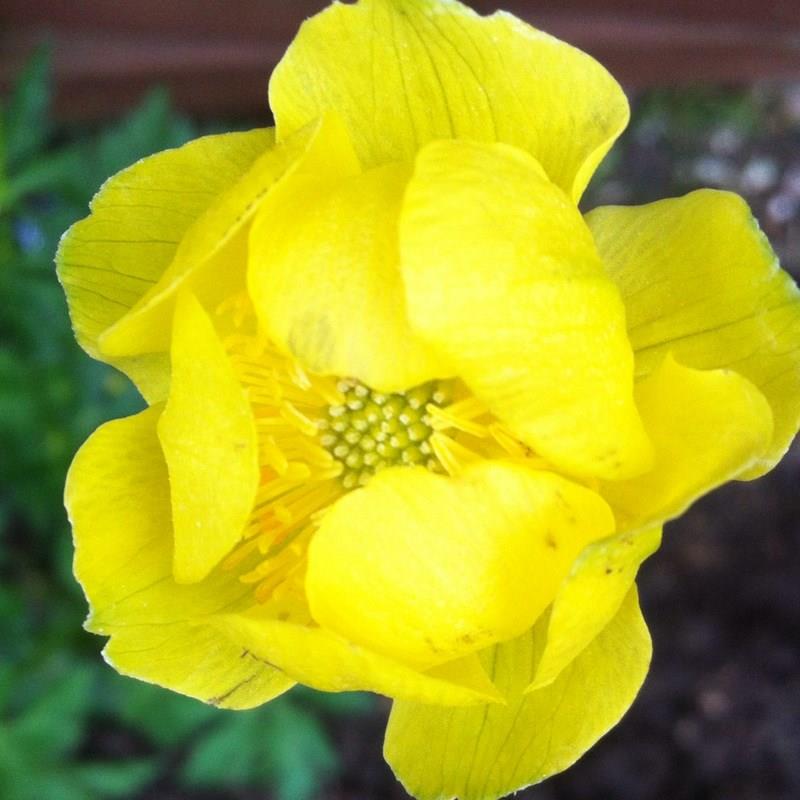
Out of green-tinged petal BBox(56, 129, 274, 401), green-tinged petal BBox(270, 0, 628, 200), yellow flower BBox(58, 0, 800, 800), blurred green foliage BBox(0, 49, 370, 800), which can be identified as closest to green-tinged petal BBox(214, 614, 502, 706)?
yellow flower BBox(58, 0, 800, 800)

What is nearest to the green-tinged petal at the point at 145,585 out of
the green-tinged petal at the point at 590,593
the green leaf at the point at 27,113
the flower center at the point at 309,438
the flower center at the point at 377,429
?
the flower center at the point at 309,438

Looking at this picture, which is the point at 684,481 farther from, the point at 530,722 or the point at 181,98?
the point at 181,98

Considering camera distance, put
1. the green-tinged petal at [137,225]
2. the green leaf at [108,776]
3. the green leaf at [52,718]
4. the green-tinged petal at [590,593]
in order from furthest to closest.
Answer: the green leaf at [108,776] < the green leaf at [52,718] < the green-tinged petal at [137,225] < the green-tinged petal at [590,593]

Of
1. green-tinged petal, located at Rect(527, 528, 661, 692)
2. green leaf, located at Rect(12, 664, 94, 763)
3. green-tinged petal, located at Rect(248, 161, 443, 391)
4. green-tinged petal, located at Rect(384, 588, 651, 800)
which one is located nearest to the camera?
green-tinged petal, located at Rect(527, 528, 661, 692)

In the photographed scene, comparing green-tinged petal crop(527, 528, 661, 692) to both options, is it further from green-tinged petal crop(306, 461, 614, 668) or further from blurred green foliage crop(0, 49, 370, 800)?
blurred green foliage crop(0, 49, 370, 800)

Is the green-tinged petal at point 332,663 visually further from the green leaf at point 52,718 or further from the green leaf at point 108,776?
the green leaf at point 108,776

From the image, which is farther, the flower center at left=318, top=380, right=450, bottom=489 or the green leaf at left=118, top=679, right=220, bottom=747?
the green leaf at left=118, top=679, right=220, bottom=747

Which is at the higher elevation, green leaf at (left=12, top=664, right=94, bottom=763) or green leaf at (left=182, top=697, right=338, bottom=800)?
green leaf at (left=12, top=664, right=94, bottom=763)
